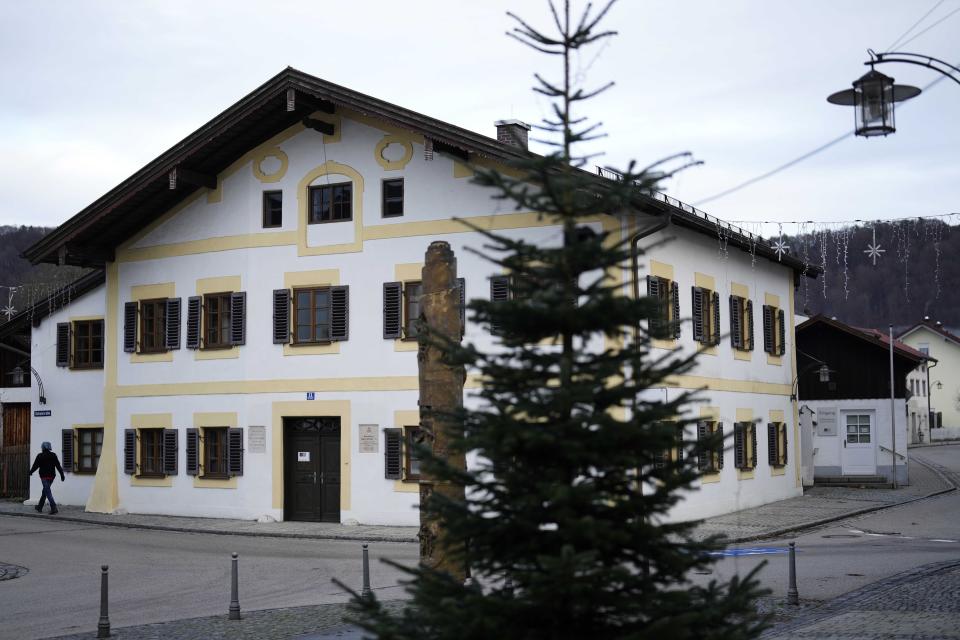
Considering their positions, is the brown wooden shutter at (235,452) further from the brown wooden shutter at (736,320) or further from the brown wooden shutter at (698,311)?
the brown wooden shutter at (736,320)

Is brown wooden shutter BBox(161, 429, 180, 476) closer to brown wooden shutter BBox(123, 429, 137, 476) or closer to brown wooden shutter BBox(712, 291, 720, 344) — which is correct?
brown wooden shutter BBox(123, 429, 137, 476)

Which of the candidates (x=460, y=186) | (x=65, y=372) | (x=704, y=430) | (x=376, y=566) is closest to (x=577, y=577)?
(x=376, y=566)

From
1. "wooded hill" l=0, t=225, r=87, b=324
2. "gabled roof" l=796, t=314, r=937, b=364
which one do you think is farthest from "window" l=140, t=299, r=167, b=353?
"wooded hill" l=0, t=225, r=87, b=324

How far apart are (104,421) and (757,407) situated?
56.0 ft

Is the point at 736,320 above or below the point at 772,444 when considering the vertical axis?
above

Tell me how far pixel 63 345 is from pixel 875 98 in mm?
25276

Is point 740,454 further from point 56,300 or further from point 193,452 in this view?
point 56,300

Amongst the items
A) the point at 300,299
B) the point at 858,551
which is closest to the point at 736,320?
the point at 858,551

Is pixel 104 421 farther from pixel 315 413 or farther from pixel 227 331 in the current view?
pixel 315 413

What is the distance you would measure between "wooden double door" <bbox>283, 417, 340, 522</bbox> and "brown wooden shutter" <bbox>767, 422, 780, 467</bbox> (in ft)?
39.6

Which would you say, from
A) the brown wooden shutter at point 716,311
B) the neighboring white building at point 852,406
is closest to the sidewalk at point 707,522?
the neighboring white building at point 852,406

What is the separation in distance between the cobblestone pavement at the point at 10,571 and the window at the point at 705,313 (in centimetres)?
1506

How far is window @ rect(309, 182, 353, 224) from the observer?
2647cm

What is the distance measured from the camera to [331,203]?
2664cm
